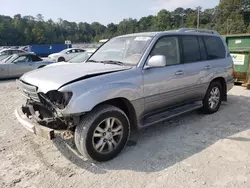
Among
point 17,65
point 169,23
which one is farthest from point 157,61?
point 169,23

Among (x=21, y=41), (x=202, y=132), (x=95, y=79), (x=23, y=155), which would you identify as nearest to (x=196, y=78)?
(x=202, y=132)

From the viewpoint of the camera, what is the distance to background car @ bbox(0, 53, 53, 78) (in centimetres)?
1109

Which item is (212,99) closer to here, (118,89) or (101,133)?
(118,89)

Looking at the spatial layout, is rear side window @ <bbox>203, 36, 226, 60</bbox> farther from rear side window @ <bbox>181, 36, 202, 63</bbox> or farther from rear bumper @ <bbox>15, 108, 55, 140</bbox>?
rear bumper @ <bbox>15, 108, 55, 140</bbox>

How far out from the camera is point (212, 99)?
536 centimetres

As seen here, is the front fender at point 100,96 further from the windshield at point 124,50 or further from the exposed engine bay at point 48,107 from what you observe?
the windshield at point 124,50

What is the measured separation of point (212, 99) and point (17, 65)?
30.9 feet

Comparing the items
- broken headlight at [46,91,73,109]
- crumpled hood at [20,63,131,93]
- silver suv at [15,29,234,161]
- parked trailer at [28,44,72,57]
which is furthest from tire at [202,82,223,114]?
parked trailer at [28,44,72,57]

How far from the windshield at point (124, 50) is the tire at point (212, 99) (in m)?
2.07

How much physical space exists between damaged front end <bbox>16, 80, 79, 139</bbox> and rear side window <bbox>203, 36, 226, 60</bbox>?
336 centimetres

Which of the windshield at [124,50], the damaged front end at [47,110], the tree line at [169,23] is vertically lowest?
the damaged front end at [47,110]

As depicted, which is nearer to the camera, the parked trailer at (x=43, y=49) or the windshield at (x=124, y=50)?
the windshield at (x=124, y=50)

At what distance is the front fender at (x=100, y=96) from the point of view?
2887mm

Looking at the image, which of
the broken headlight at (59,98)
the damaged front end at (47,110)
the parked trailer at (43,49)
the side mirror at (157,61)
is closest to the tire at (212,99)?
the side mirror at (157,61)
